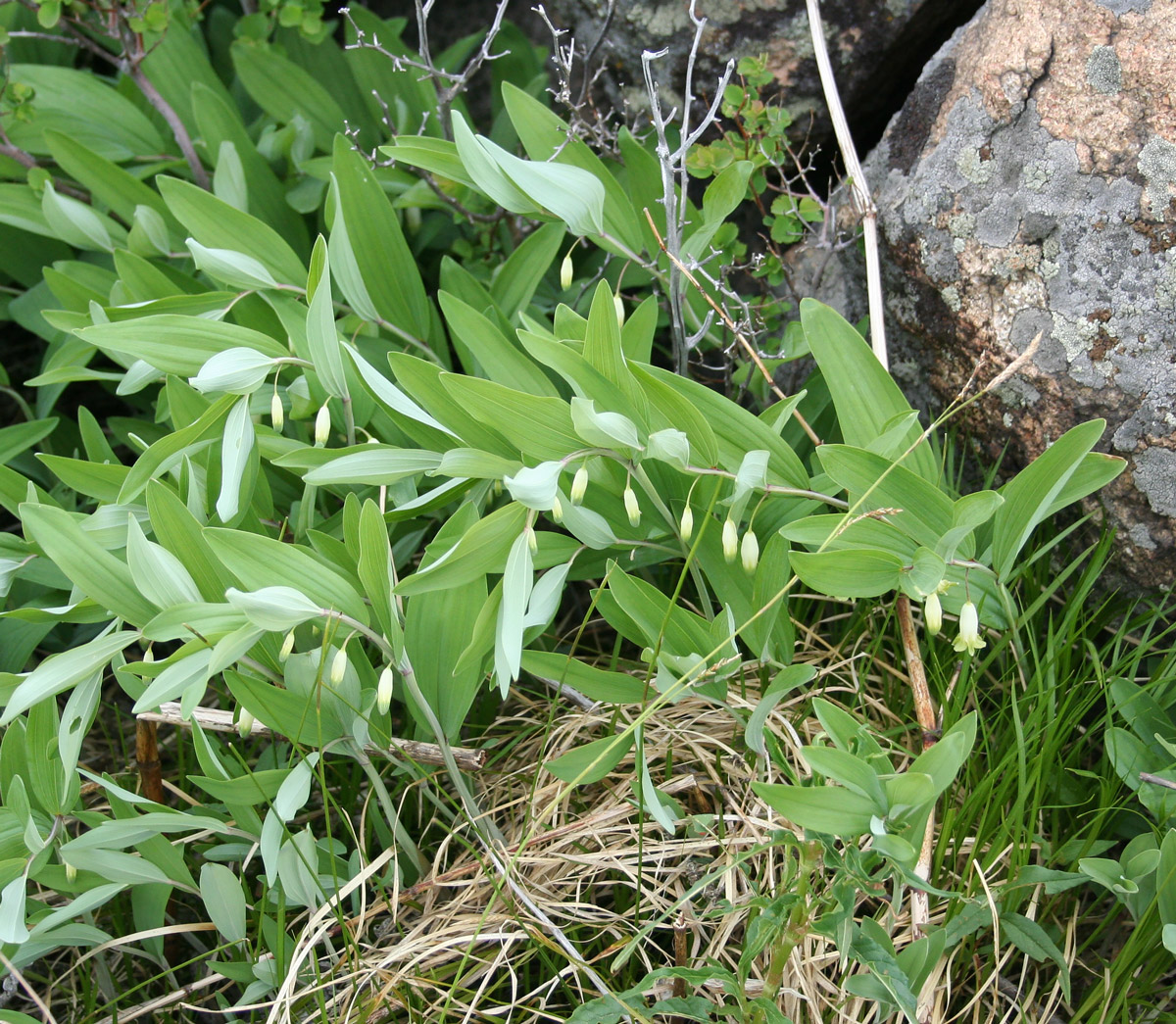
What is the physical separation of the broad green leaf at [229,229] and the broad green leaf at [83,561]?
19.1 inches

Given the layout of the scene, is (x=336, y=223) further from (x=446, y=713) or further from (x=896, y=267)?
(x=896, y=267)

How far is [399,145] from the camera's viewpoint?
1255mm

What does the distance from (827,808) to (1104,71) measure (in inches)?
36.4

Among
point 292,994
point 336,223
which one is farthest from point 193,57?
point 292,994

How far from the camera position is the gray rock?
1142 mm

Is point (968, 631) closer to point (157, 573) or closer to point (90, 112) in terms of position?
point (157, 573)

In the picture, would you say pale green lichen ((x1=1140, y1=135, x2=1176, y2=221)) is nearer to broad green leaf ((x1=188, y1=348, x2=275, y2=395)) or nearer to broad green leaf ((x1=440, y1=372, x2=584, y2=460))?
broad green leaf ((x1=440, y1=372, x2=584, y2=460))

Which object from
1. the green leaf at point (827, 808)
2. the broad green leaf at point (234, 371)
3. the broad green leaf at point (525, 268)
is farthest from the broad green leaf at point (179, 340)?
the green leaf at point (827, 808)

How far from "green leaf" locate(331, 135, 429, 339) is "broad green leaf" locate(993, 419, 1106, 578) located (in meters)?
0.84

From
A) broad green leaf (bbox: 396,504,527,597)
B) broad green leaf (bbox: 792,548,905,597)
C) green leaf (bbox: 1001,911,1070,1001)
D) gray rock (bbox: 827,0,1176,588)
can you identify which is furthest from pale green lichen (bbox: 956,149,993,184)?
green leaf (bbox: 1001,911,1070,1001)

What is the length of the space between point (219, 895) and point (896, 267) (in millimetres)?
1120

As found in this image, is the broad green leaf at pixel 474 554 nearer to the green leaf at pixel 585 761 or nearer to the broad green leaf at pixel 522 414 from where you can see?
the broad green leaf at pixel 522 414

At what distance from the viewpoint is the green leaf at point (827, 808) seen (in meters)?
0.80

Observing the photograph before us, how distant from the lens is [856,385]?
1091 mm
